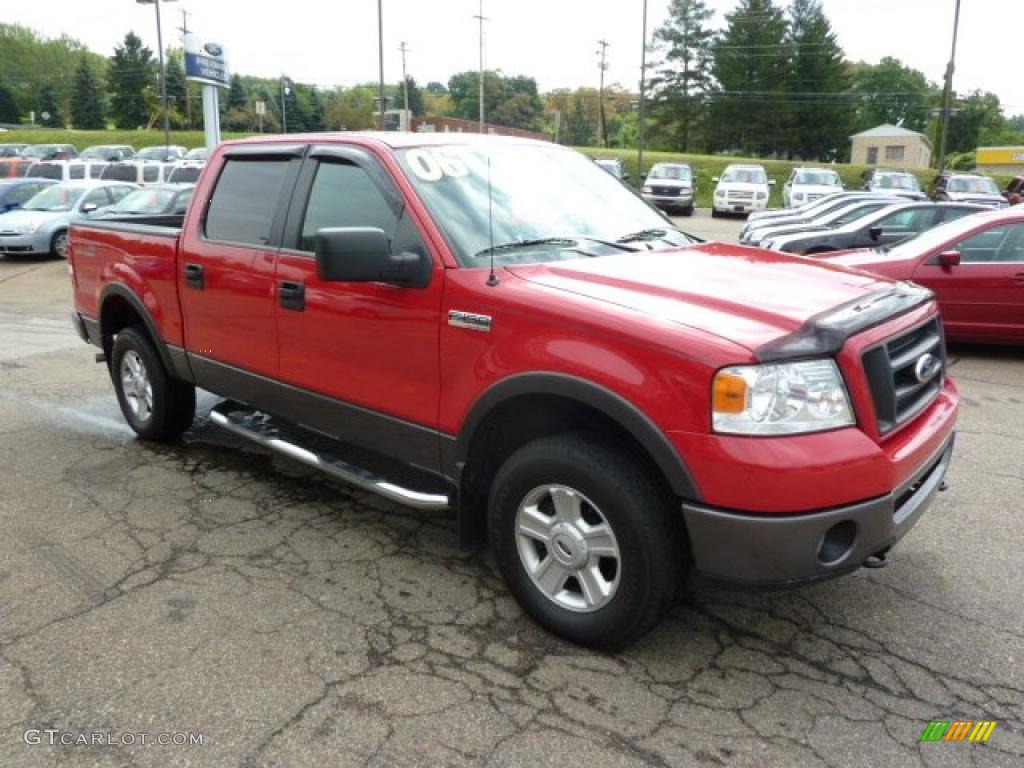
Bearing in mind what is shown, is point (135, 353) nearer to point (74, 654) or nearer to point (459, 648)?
point (74, 654)

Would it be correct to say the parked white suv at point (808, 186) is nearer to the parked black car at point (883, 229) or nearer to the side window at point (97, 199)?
the parked black car at point (883, 229)

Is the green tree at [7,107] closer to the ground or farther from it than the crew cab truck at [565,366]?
farther from it

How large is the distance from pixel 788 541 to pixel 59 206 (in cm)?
1874

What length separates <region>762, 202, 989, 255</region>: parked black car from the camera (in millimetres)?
11312

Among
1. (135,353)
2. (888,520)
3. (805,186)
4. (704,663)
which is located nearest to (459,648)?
(704,663)

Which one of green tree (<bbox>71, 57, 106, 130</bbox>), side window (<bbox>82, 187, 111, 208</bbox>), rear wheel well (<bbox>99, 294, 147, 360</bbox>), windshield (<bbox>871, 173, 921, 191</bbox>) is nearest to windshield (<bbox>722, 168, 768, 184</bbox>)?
windshield (<bbox>871, 173, 921, 191</bbox>)

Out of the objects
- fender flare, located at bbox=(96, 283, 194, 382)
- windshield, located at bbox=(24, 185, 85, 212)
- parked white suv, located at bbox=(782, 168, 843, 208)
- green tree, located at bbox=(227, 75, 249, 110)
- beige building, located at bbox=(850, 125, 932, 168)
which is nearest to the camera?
fender flare, located at bbox=(96, 283, 194, 382)

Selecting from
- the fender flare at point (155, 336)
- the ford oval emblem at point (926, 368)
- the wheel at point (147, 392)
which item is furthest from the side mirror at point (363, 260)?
the wheel at point (147, 392)

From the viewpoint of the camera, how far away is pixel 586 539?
2975mm

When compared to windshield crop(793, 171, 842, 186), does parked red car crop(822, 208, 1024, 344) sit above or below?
below

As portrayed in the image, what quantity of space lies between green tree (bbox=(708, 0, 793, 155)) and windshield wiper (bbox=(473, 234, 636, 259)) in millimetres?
73511

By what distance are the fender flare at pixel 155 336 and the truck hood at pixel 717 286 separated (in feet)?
8.61

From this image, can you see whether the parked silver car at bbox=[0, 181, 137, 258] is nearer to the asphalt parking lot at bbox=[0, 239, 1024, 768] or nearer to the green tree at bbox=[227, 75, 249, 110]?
the asphalt parking lot at bbox=[0, 239, 1024, 768]

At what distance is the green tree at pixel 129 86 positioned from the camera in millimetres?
89188
